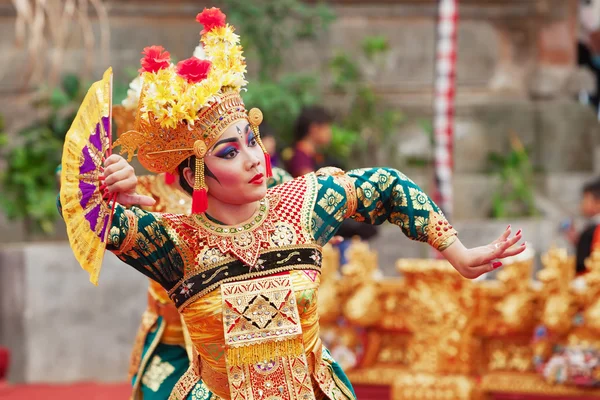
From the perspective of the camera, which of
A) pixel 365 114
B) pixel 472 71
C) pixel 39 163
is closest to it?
pixel 39 163

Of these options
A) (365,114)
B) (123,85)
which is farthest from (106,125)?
(365,114)

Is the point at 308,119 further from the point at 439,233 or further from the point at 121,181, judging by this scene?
the point at 121,181

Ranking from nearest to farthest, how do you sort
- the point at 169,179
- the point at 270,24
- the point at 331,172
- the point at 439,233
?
the point at 439,233
the point at 331,172
the point at 169,179
the point at 270,24

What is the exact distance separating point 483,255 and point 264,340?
629mm

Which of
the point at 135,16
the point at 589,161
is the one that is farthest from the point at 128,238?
the point at 589,161

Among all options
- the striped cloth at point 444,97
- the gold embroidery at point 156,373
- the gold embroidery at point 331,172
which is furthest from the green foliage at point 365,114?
the gold embroidery at point 331,172

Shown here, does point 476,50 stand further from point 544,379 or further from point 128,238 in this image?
point 128,238

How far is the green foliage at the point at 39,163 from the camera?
7652 millimetres

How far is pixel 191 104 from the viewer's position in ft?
9.61

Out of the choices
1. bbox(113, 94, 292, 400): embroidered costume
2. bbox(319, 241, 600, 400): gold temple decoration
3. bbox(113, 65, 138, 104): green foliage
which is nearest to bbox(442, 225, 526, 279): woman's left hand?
bbox(113, 94, 292, 400): embroidered costume

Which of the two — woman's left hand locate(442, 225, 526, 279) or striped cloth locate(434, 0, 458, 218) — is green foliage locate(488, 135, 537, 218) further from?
woman's left hand locate(442, 225, 526, 279)

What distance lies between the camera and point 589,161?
909 centimetres

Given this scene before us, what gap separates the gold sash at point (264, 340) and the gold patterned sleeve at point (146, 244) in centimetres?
17

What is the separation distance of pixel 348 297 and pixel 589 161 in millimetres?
3668
